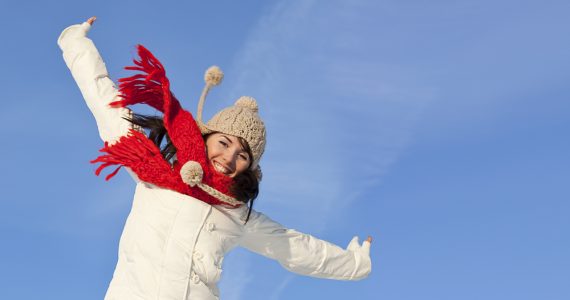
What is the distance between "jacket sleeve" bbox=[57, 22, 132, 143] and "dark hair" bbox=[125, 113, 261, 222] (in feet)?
0.24

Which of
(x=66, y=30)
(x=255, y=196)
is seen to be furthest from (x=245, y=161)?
(x=66, y=30)

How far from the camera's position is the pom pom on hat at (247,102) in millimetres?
3494

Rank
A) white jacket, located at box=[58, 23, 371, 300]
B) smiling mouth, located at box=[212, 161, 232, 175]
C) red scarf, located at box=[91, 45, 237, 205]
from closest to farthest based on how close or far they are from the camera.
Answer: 1. white jacket, located at box=[58, 23, 371, 300]
2. red scarf, located at box=[91, 45, 237, 205]
3. smiling mouth, located at box=[212, 161, 232, 175]

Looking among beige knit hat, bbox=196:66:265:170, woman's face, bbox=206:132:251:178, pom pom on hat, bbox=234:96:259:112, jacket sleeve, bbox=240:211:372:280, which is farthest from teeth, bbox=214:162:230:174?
pom pom on hat, bbox=234:96:259:112

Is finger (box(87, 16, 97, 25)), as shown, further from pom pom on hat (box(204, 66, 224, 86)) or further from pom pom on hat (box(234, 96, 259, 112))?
pom pom on hat (box(234, 96, 259, 112))

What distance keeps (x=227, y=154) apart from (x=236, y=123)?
0.17 meters

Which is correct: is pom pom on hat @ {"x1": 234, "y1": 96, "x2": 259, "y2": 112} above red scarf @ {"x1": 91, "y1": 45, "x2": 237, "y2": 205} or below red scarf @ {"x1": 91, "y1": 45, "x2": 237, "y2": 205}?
above

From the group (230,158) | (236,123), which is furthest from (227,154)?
(236,123)

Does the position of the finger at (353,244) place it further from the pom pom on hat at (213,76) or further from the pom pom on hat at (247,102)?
the pom pom on hat at (213,76)

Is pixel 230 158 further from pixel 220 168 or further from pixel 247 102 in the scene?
pixel 247 102

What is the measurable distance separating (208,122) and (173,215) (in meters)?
Result: 0.60

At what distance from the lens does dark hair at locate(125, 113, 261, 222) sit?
3.21m

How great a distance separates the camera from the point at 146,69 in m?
3.33

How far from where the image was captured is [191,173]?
117 inches
